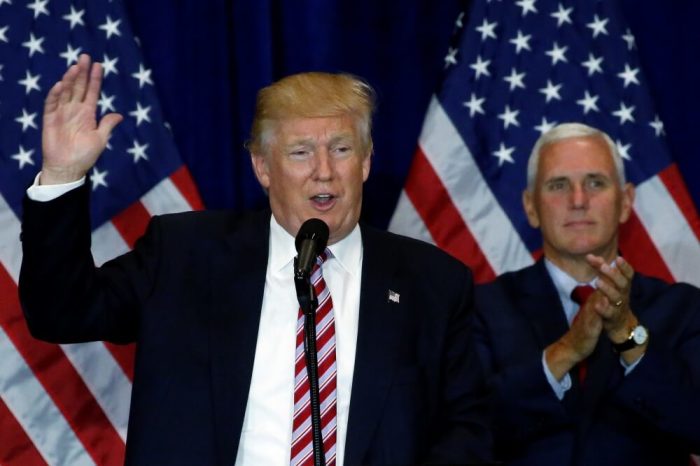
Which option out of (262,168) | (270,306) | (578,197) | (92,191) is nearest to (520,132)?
(578,197)

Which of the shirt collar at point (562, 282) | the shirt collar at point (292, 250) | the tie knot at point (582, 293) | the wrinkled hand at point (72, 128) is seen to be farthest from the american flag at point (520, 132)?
the wrinkled hand at point (72, 128)

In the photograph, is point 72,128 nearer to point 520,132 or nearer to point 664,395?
point 664,395

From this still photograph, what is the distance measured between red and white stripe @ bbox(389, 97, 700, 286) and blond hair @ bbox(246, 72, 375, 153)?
1097 mm

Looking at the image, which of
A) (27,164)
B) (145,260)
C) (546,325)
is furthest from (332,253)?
(27,164)

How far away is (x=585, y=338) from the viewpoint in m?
3.38

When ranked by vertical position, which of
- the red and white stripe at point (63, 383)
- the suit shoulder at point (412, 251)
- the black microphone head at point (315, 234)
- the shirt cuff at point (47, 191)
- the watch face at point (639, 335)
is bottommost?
the red and white stripe at point (63, 383)

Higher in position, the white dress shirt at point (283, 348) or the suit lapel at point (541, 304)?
the white dress shirt at point (283, 348)

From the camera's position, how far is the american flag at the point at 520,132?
13.7 ft

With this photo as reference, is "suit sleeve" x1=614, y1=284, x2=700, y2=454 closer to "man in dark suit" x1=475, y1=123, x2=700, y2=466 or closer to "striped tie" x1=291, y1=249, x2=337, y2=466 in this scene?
"man in dark suit" x1=475, y1=123, x2=700, y2=466

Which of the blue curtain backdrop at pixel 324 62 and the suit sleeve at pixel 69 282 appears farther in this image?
the blue curtain backdrop at pixel 324 62

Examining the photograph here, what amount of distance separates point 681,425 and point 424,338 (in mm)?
901

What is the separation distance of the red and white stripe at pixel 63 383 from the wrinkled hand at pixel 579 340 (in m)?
1.33

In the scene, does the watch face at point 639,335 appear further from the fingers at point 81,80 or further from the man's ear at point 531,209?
the fingers at point 81,80

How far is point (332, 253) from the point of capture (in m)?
3.03
